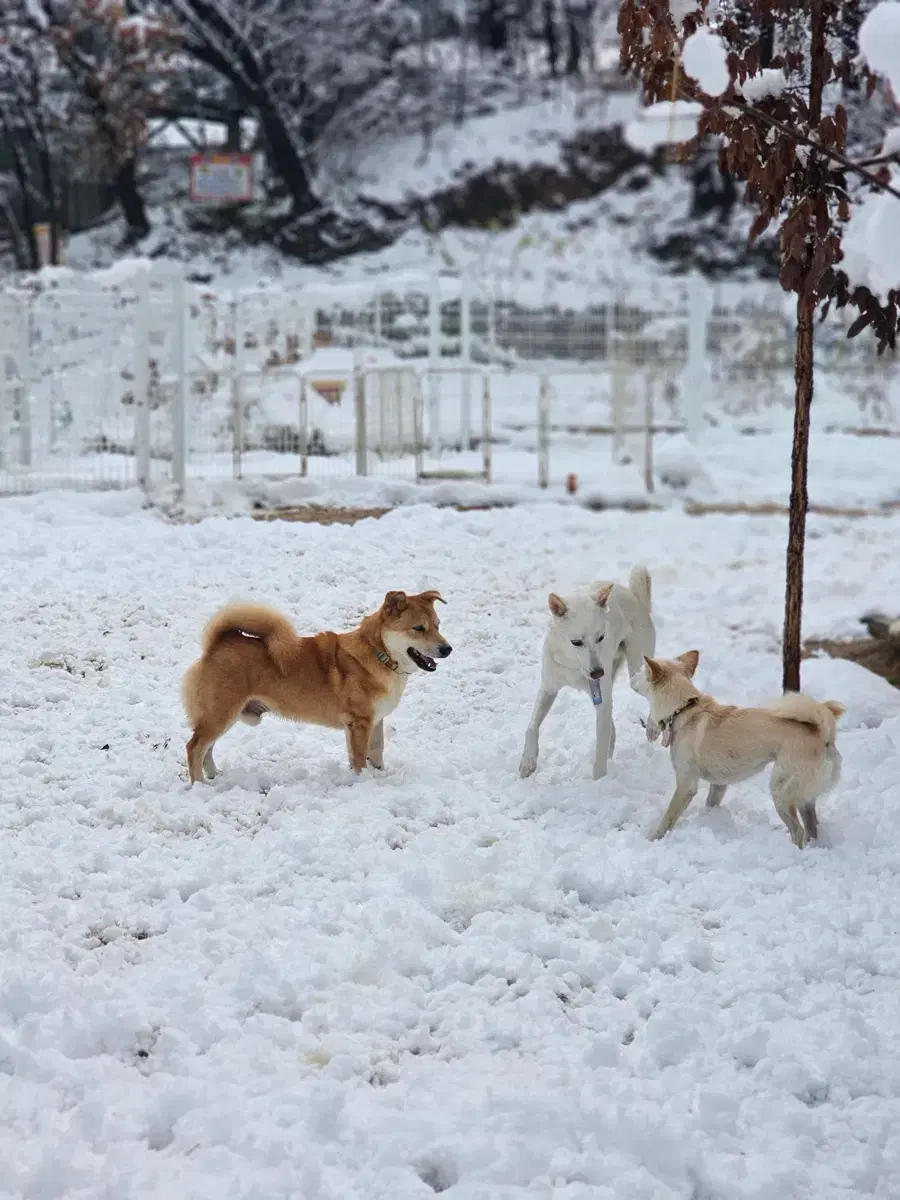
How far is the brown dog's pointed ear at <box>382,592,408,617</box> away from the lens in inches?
169

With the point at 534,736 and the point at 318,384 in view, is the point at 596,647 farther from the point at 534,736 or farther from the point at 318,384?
the point at 318,384

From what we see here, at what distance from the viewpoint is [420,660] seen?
14.2 feet

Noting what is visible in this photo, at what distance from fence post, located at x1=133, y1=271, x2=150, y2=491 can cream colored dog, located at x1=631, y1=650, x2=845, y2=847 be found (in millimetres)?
5883

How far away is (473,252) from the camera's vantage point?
22.3m

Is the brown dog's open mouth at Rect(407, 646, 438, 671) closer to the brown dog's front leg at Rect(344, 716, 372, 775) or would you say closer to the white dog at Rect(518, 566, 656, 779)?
the brown dog's front leg at Rect(344, 716, 372, 775)

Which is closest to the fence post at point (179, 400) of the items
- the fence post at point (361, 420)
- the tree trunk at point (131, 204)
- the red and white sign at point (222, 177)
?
the fence post at point (361, 420)

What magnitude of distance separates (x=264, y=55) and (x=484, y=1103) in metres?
23.4

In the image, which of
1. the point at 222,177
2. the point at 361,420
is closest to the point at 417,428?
the point at 361,420

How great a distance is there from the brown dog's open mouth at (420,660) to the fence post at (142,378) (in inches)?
210

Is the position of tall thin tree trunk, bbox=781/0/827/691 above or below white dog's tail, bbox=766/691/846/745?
above

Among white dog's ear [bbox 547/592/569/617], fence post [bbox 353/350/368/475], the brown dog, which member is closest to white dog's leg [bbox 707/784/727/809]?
white dog's ear [bbox 547/592/569/617]

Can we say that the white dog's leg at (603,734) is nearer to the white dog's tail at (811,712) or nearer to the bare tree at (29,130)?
the white dog's tail at (811,712)

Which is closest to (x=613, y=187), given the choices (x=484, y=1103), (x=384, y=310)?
(x=384, y=310)

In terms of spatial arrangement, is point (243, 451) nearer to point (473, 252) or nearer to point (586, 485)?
point (586, 485)
